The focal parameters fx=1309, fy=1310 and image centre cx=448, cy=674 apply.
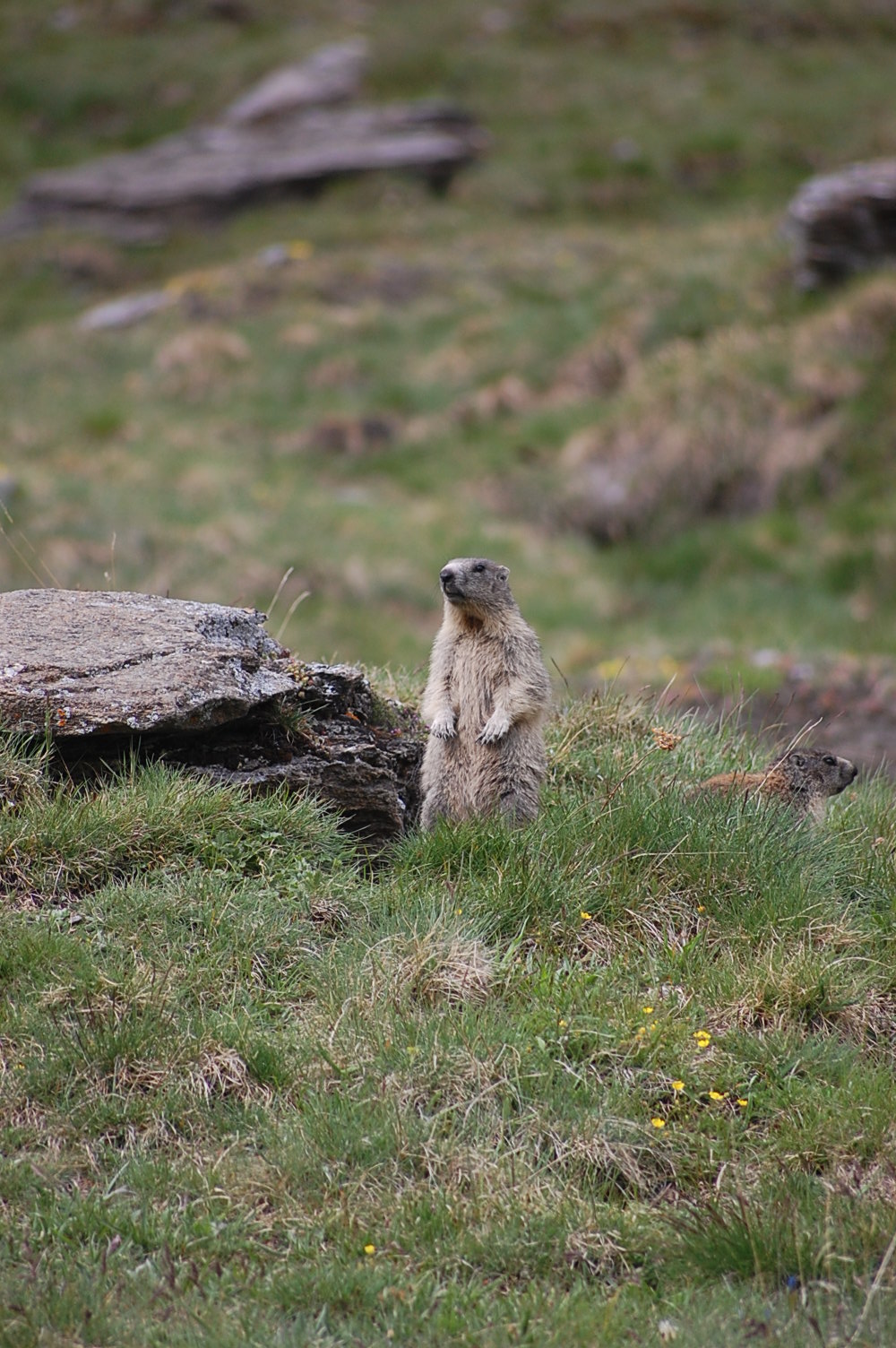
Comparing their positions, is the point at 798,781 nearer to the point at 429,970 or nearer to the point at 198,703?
the point at 429,970

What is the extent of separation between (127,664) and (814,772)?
3.92 m

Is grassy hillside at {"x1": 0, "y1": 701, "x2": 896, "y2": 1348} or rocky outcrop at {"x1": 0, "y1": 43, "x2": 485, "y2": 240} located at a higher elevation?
grassy hillside at {"x1": 0, "y1": 701, "x2": 896, "y2": 1348}

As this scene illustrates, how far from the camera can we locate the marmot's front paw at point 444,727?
6.75 metres

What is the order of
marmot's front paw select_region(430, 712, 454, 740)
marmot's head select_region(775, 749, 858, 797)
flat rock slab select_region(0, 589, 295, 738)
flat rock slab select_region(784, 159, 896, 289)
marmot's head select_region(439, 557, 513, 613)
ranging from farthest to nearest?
1. flat rock slab select_region(784, 159, 896, 289)
2. marmot's head select_region(775, 749, 858, 797)
3. marmot's head select_region(439, 557, 513, 613)
4. marmot's front paw select_region(430, 712, 454, 740)
5. flat rock slab select_region(0, 589, 295, 738)

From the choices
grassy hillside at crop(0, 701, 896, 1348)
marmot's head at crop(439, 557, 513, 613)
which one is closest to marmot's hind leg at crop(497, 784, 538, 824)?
grassy hillside at crop(0, 701, 896, 1348)

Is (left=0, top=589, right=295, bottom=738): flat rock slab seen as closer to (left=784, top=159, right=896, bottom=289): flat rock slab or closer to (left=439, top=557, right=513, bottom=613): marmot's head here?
(left=439, top=557, right=513, bottom=613): marmot's head

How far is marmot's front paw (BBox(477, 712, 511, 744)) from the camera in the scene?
6.57 metres

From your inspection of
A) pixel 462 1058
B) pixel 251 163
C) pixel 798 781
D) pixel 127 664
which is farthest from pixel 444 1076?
pixel 251 163

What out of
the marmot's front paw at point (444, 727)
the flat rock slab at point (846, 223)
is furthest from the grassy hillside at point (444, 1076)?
the flat rock slab at point (846, 223)

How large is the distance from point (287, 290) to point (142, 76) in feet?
54.5

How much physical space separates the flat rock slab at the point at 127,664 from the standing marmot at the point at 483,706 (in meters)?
0.86

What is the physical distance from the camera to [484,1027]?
521 cm

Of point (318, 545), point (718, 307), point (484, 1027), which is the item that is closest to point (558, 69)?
point (718, 307)

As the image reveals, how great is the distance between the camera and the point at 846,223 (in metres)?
19.1
